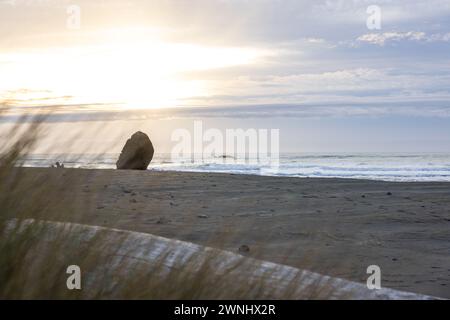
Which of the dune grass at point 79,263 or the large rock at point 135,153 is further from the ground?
the dune grass at point 79,263

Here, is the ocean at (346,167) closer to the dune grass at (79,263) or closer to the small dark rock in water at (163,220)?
the small dark rock in water at (163,220)

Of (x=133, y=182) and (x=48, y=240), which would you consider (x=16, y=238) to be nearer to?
(x=48, y=240)

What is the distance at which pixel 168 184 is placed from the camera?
40.1ft

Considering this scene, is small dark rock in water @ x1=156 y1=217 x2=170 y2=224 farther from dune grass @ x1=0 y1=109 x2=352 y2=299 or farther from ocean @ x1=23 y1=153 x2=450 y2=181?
ocean @ x1=23 y1=153 x2=450 y2=181

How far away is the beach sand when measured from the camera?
3274 mm

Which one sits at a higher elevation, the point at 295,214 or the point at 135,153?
the point at 135,153

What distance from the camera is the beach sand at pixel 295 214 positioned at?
3274mm

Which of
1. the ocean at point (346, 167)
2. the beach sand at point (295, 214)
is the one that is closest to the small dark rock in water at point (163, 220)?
the beach sand at point (295, 214)

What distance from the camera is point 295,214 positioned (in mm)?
9086

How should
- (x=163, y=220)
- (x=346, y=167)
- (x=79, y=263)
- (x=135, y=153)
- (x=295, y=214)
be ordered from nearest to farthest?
(x=79, y=263) → (x=163, y=220) → (x=295, y=214) → (x=135, y=153) → (x=346, y=167)

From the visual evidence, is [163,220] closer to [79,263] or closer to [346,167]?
[79,263]

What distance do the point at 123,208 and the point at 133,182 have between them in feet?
11.4

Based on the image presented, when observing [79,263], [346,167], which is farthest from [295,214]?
[346,167]
